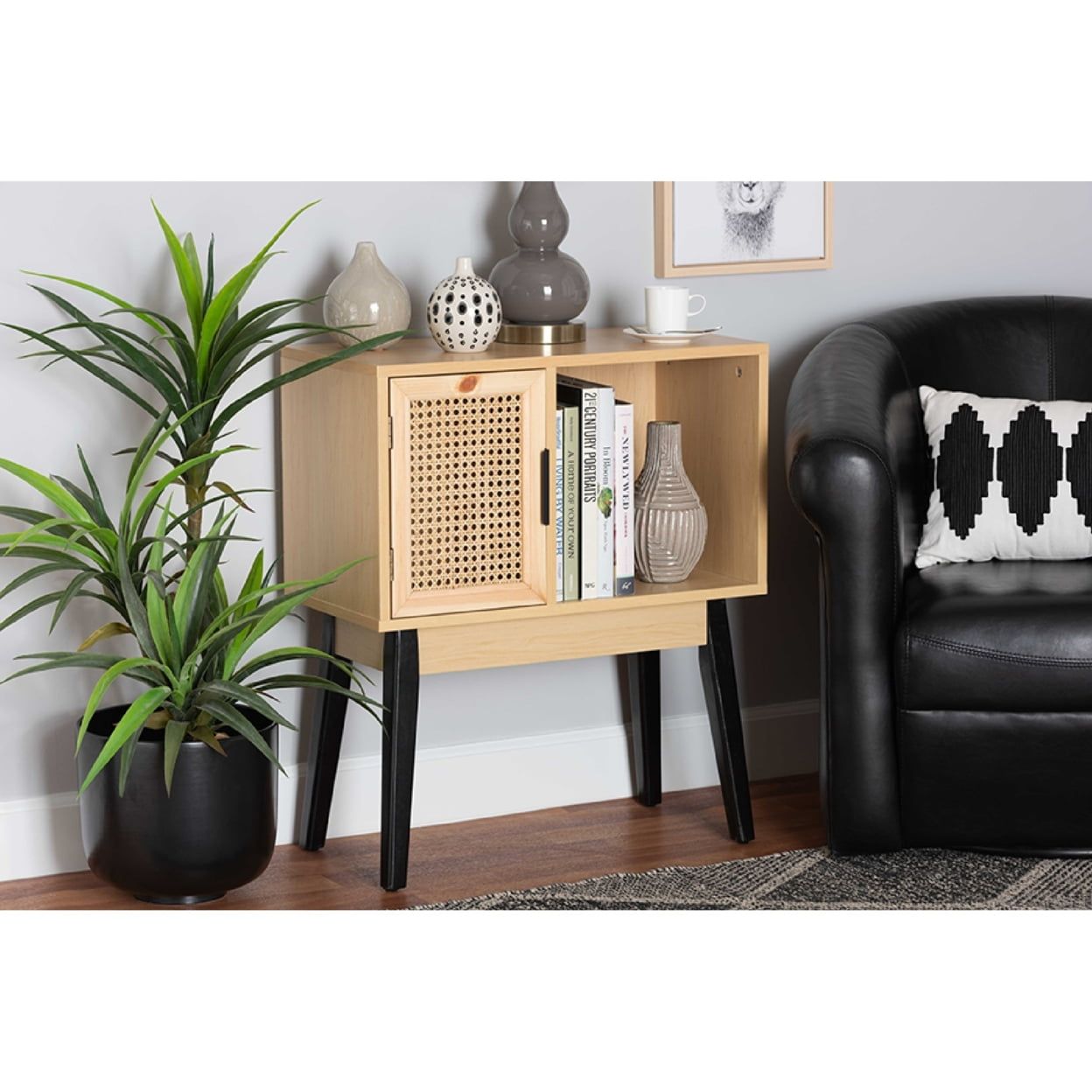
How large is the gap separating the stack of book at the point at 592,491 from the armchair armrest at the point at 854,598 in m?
0.30

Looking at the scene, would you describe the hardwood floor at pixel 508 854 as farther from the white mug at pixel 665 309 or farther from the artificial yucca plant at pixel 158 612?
the white mug at pixel 665 309

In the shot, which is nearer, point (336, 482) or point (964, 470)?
point (336, 482)

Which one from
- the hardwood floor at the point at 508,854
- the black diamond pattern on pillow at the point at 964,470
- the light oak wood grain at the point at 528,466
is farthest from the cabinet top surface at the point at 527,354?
the hardwood floor at the point at 508,854

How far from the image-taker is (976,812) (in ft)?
9.82

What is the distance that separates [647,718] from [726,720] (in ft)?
0.90

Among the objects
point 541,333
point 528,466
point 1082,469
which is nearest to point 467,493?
point 528,466

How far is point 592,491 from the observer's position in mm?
3082

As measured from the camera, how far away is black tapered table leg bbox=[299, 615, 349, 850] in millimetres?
3162

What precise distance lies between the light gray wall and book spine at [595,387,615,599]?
41 centimetres

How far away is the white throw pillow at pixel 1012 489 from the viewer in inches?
127

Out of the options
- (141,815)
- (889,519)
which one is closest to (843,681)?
(889,519)

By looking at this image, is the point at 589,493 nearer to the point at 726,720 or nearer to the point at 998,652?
the point at 726,720

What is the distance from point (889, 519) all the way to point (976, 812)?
520 mm

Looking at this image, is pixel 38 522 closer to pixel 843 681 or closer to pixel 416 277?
pixel 416 277
